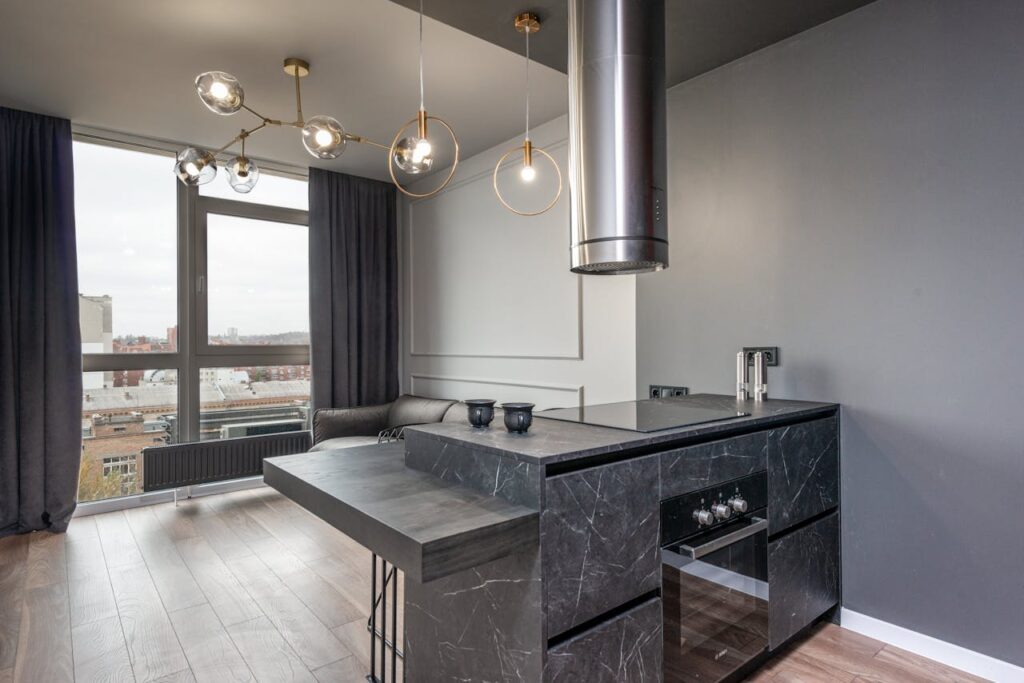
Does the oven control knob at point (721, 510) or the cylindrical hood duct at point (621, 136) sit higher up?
the cylindrical hood duct at point (621, 136)

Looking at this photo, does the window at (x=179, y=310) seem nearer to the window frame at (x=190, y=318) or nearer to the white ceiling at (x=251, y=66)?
the window frame at (x=190, y=318)

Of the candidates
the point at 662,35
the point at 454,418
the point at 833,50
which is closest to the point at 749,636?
the point at 662,35

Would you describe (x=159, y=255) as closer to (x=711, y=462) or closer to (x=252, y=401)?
(x=252, y=401)

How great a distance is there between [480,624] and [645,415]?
0.84 meters

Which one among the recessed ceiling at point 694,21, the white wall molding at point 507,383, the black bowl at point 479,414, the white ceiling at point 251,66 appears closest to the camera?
the black bowl at point 479,414

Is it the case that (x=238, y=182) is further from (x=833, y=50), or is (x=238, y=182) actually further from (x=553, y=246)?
(x=833, y=50)

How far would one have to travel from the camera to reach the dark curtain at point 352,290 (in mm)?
4711

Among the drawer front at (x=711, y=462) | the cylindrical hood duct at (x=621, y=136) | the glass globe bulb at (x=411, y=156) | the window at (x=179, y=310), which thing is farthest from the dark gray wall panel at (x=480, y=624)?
the window at (x=179, y=310)

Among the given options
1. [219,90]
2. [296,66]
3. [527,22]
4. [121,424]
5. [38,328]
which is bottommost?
[121,424]

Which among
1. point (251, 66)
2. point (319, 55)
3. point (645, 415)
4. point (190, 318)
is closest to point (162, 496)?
point (190, 318)

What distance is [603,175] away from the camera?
171cm

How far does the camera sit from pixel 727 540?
1.62 m

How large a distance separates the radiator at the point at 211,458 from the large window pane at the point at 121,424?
231 millimetres

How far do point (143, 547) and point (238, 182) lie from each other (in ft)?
7.19
